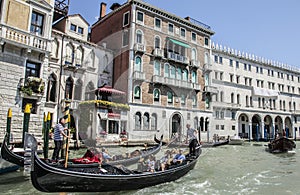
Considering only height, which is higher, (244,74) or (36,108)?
(244,74)

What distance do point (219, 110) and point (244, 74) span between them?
5.01 metres

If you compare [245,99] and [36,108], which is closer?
[36,108]

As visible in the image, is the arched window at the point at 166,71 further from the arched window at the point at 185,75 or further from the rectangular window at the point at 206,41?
the rectangular window at the point at 206,41

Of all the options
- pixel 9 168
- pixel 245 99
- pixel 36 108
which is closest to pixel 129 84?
pixel 36 108

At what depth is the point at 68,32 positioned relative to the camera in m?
13.3

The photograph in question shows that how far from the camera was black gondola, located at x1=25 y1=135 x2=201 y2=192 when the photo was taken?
12.0 feet

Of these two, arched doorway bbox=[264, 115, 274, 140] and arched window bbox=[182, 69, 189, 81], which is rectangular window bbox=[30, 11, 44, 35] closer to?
arched window bbox=[182, 69, 189, 81]

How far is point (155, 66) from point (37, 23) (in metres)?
7.82

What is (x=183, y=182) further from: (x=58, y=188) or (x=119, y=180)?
(x=58, y=188)

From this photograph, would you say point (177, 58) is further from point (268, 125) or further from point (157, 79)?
point (268, 125)

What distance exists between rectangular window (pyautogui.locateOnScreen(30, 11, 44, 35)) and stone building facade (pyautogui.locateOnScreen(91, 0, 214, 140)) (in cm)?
573

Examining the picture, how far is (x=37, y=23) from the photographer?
9492mm

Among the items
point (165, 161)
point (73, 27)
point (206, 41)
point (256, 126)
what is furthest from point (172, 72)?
point (256, 126)

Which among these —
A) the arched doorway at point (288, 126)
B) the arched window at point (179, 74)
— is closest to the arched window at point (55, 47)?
the arched window at point (179, 74)
